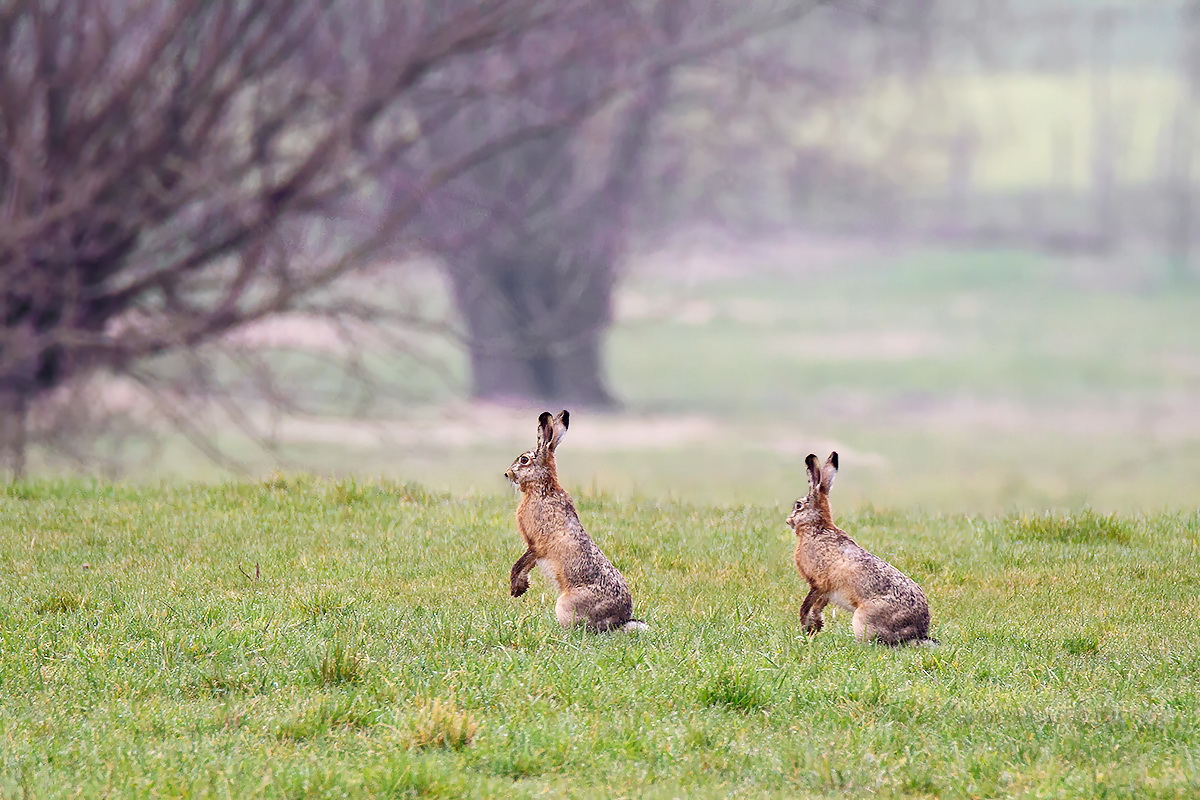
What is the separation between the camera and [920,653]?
8188mm

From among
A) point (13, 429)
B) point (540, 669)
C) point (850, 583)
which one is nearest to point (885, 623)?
point (850, 583)

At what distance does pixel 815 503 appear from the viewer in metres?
8.71

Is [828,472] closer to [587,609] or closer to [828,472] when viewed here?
[828,472]

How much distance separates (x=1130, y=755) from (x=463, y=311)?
2337 cm

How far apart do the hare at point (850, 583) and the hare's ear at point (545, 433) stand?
147 centimetres

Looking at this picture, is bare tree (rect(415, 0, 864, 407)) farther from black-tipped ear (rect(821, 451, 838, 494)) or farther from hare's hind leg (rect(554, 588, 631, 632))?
hare's hind leg (rect(554, 588, 631, 632))

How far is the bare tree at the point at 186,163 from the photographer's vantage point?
52.1ft

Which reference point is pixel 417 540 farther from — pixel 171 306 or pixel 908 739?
pixel 171 306

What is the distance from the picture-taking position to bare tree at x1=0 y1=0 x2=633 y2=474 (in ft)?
52.1

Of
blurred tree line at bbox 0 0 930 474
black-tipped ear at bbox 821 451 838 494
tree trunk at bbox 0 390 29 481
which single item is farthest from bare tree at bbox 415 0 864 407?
black-tipped ear at bbox 821 451 838 494

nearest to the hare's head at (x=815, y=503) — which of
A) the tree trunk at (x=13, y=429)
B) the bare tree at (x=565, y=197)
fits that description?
the bare tree at (x=565, y=197)

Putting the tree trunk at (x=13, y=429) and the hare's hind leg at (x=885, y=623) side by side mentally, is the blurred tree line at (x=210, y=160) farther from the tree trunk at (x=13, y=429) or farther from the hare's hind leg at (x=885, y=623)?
the hare's hind leg at (x=885, y=623)

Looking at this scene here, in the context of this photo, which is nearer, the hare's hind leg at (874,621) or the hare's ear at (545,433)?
the hare's hind leg at (874,621)

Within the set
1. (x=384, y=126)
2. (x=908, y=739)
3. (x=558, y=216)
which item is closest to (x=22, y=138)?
(x=384, y=126)
